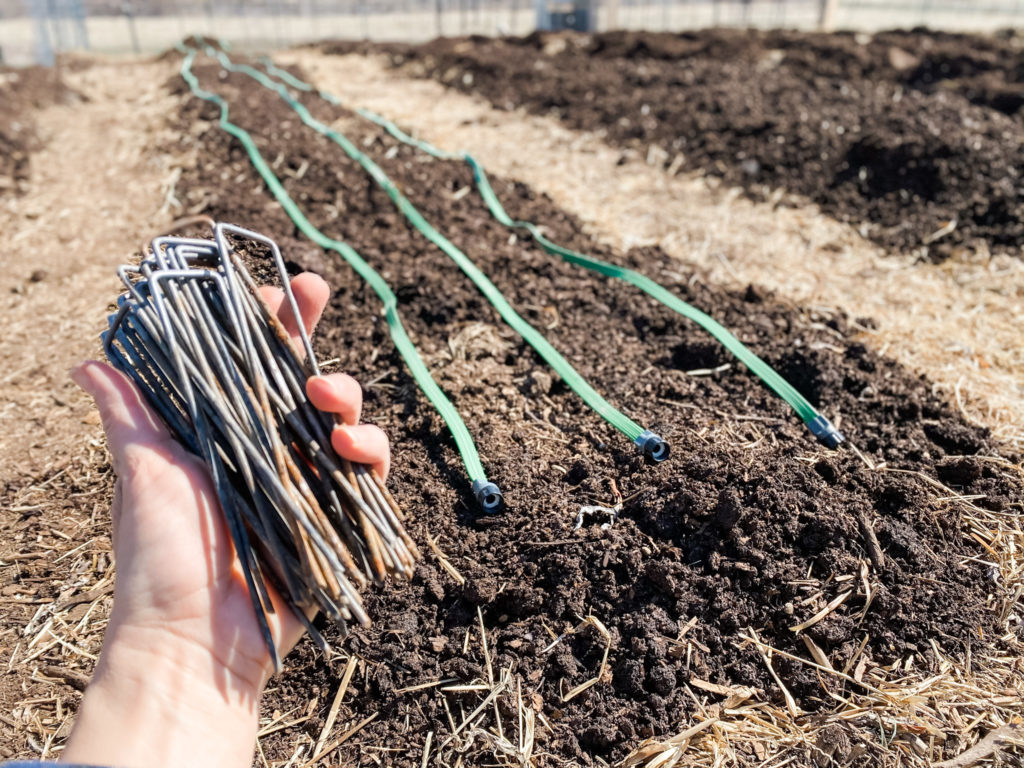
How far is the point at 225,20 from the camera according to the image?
15031 mm

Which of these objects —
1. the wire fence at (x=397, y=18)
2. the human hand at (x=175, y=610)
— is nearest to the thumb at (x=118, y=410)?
the human hand at (x=175, y=610)

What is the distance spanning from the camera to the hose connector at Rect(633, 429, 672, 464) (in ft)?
8.79

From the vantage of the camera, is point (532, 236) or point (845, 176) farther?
point (845, 176)

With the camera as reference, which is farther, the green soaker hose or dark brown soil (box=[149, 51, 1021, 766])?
the green soaker hose

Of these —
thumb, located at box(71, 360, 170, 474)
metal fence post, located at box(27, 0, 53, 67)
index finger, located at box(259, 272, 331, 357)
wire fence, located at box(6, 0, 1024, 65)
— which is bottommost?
thumb, located at box(71, 360, 170, 474)

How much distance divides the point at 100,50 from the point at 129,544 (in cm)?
1471

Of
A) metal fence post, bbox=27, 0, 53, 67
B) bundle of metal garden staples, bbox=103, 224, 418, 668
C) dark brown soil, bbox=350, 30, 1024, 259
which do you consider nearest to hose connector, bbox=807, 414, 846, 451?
bundle of metal garden staples, bbox=103, 224, 418, 668

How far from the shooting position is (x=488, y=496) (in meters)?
2.55

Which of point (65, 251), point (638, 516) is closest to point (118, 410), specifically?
point (638, 516)

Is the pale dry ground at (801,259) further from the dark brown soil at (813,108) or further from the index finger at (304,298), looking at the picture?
the index finger at (304,298)

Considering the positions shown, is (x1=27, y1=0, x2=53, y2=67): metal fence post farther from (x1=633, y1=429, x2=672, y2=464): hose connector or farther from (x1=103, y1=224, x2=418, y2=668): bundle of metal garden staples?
(x1=633, y1=429, x2=672, y2=464): hose connector

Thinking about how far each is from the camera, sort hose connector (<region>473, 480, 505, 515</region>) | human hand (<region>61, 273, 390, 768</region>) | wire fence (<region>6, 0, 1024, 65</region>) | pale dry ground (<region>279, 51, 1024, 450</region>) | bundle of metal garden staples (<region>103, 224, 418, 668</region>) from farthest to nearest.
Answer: wire fence (<region>6, 0, 1024, 65</region>), pale dry ground (<region>279, 51, 1024, 450</region>), hose connector (<region>473, 480, 505, 515</region>), bundle of metal garden staples (<region>103, 224, 418, 668</region>), human hand (<region>61, 273, 390, 768</region>)

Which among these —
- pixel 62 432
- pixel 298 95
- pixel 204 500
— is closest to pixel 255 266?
pixel 204 500

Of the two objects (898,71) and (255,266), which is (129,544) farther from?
(898,71)
